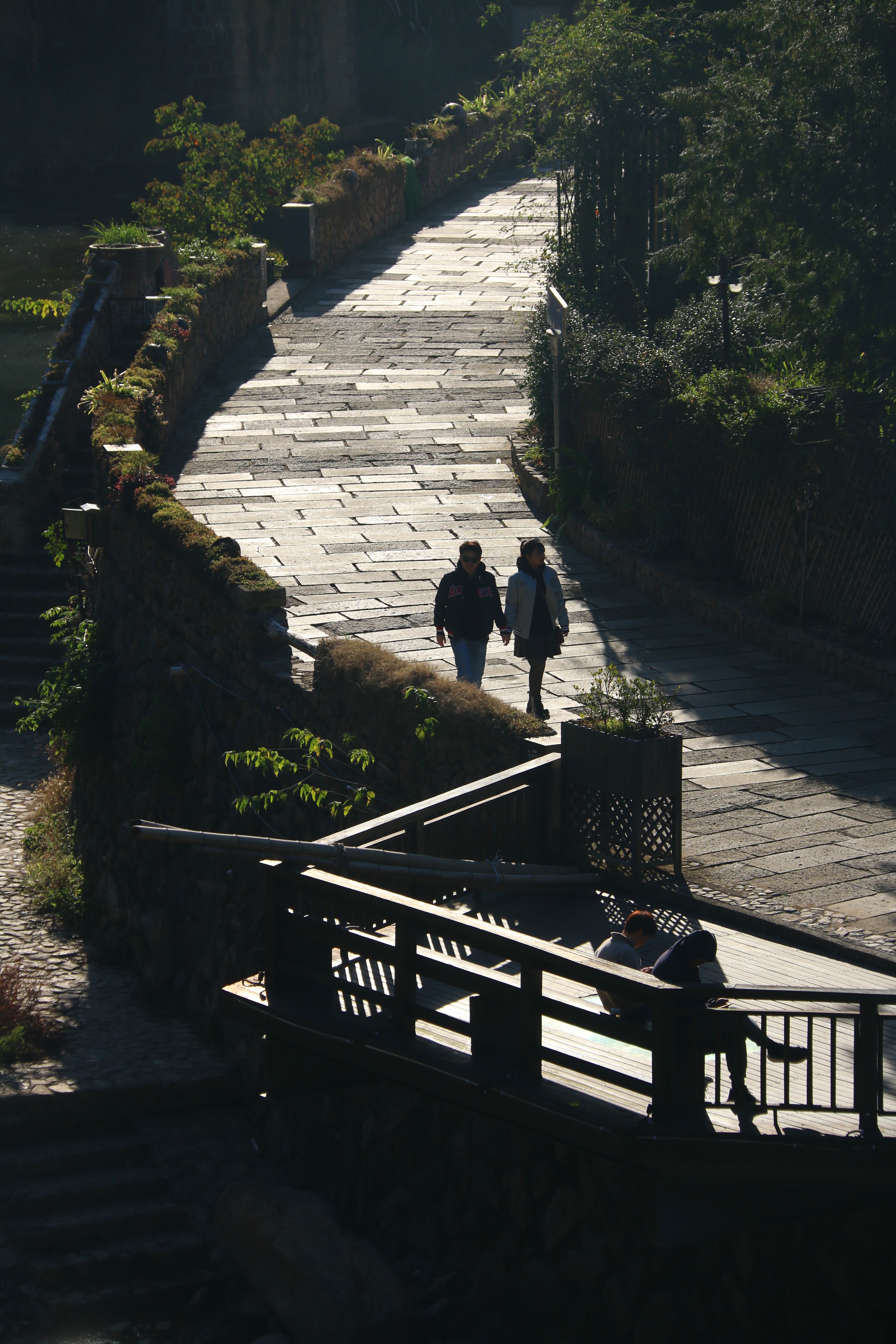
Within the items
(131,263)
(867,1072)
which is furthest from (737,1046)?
(131,263)

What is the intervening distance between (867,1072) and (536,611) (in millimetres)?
5533

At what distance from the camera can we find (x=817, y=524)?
1339 centimetres

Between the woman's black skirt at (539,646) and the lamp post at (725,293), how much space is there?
604 cm

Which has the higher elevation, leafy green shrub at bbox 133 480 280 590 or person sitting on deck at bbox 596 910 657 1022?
leafy green shrub at bbox 133 480 280 590

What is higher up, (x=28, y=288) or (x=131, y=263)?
(x=131, y=263)

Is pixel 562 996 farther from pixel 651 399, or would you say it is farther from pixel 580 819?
pixel 651 399

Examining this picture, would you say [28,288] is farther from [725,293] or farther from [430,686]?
[430,686]

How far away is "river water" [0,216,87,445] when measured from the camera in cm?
2953

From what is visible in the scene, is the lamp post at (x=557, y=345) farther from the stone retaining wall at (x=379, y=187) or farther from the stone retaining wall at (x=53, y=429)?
the stone retaining wall at (x=379, y=187)

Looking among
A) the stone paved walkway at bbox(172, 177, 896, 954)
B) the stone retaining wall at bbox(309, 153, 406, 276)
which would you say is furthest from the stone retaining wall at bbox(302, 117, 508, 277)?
the stone paved walkway at bbox(172, 177, 896, 954)

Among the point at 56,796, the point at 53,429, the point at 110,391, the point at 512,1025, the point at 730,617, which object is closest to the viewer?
the point at 512,1025

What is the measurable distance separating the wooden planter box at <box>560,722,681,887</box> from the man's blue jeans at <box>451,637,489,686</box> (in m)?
1.94

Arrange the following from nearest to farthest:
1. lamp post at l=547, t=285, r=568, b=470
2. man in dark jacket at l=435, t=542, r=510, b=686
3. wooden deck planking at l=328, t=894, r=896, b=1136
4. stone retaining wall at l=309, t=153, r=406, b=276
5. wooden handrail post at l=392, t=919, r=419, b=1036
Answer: wooden deck planking at l=328, t=894, r=896, b=1136, wooden handrail post at l=392, t=919, r=419, b=1036, man in dark jacket at l=435, t=542, r=510, b=686, lamp post at l=547, t=285, r=568, b=470, stone retaining wall at l=309, t=153, r=406, b=276

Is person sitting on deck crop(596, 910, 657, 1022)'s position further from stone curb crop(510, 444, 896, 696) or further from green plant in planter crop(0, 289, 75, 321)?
green plant in planter crop(0, 289, 75, 321)
